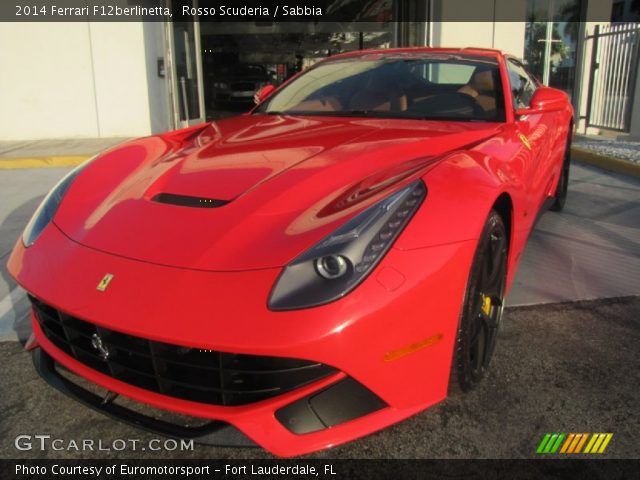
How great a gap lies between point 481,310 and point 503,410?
381mm

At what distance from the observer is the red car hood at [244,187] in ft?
5.84

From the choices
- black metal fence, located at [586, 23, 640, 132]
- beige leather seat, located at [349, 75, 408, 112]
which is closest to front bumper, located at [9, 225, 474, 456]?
beige leather seat, located at [349, 75, 408, 112]

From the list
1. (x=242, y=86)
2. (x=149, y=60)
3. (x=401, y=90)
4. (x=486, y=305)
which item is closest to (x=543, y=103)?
(x=401, y=90)

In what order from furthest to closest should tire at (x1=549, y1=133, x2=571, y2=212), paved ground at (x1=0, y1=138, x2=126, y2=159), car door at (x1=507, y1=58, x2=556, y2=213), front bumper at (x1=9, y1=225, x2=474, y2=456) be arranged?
1. paved ground at (x1=0, y1=138, x2=126, y2=159)
2. tire at (x1=549, y1=133, x2=571, y2=212)
3. car door at (x1=507, y1=58, x2=556, y2=213)
4. front bumper at (x1=9, y1=225, x2=474, y2=456)

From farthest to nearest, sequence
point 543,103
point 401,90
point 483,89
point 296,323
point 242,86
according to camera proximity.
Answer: point 242,86 → point 401,90 → point 483,89 → point 543,103 → point 296,323

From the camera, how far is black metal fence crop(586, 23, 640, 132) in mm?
8422

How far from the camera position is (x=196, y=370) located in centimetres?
162

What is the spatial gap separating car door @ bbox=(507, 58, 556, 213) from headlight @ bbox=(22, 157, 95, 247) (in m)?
2.09

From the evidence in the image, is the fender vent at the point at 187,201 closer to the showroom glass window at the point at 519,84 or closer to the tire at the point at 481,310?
the tire at the point at 481,310

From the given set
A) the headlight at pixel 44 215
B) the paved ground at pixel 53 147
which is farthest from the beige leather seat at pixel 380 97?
the paved ground at pixel 53 147

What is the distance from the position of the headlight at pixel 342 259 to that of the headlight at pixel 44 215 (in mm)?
1115

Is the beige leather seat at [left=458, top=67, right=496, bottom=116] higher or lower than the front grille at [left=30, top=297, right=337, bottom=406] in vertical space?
higher

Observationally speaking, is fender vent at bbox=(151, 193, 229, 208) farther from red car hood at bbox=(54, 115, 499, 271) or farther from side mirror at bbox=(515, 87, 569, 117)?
side mirror at bbox=(515, 87, 569, 117)
